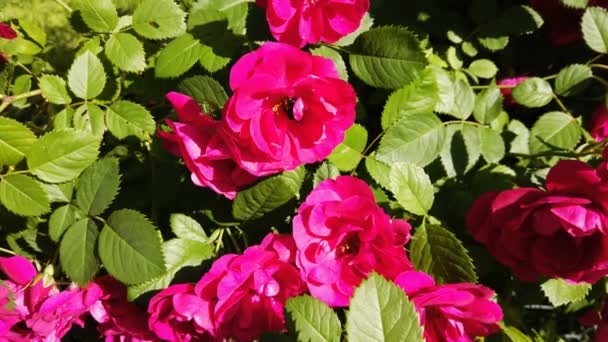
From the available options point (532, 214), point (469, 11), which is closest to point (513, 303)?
point (532, 214)

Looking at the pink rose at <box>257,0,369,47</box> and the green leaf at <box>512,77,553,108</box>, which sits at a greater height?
the pink rose at <box>257,0,369,47</box>

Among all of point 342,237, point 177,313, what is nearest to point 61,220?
point 177,313

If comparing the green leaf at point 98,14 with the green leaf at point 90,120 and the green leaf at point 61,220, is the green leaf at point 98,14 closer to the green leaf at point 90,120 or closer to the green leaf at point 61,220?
the green leaf at point 90,120

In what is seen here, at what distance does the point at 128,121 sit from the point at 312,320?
58cm

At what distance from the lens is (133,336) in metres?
1.06

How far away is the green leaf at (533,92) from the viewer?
129 cm

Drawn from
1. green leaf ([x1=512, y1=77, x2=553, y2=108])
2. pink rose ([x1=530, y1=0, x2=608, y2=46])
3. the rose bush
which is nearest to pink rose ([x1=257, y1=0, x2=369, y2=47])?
the rose bush

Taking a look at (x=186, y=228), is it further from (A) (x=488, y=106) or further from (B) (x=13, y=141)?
(A) (x=488, y=106)

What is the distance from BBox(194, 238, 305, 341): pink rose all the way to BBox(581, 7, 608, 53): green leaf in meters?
0.87

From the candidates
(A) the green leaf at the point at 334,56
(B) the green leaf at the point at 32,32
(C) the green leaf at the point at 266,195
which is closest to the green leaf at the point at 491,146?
(A) the green leaf at the point at 334,56

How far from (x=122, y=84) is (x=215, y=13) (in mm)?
366

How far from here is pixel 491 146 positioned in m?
1.23

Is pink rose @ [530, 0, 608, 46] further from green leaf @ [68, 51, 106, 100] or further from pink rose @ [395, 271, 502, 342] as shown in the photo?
green leaf @ [68, 51, 106, 100]

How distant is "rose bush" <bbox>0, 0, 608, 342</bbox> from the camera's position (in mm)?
825
